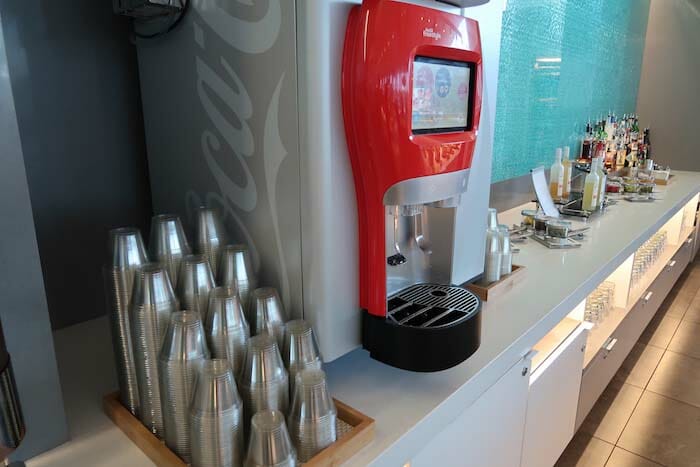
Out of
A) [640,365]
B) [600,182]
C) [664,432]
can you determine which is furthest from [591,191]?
[664,432]

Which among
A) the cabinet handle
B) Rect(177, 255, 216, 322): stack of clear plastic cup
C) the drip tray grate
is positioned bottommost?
the cabinet handle

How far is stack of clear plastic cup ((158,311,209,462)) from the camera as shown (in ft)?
2.25

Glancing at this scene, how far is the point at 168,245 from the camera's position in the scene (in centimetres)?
85

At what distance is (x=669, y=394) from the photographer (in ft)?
7.39

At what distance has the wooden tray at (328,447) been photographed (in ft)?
2.29

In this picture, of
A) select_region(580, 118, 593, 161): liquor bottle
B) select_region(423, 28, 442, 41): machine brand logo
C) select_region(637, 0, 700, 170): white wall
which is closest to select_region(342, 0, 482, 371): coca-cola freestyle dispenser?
select_region(423, 28, 442, 41): machine brand logo

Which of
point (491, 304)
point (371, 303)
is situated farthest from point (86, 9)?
point (491, 304)

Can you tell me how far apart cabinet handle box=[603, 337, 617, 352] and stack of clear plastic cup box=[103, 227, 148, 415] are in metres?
1.71

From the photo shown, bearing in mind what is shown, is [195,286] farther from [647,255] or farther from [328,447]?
[647,255]

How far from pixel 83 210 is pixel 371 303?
725 mm

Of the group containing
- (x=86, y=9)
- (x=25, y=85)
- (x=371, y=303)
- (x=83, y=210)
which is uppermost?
(x=86, y=9)

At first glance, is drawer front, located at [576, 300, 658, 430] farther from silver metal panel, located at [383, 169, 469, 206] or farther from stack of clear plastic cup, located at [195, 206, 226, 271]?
stack of clear plastic cup, located at [195, 206, 226, 271]

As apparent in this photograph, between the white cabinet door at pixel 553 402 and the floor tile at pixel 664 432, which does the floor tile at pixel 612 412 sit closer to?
the floor tile at pixel 664 432

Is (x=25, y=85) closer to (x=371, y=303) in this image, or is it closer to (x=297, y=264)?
(x=297, y=264)
